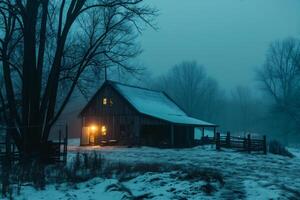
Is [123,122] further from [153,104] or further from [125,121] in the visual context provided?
[153,104]

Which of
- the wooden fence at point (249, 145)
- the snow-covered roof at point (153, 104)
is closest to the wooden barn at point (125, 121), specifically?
the snow-covered roof at point (153, 104)

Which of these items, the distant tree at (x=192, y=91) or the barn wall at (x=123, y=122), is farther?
the distant tree at (x=192, y=91)

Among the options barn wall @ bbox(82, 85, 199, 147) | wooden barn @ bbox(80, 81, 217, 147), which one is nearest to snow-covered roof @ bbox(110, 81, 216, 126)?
wooden barn @ bbox(80, 81, 217, 147)

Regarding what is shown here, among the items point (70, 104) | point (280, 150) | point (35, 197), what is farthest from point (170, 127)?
point (70, 104)

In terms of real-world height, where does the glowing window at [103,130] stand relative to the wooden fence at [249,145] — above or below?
above

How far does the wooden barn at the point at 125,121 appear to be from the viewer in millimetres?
39625

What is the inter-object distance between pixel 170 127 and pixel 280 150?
12.4m

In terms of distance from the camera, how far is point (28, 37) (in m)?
20.2

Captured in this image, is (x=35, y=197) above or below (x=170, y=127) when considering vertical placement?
below

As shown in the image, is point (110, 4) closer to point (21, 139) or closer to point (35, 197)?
point (21, 139)

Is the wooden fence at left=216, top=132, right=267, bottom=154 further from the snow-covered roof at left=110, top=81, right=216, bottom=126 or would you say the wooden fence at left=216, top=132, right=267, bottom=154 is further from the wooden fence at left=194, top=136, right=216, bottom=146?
the wooden fence at left=194, top=136, right=216, bottom=146

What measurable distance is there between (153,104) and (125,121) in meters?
5.60

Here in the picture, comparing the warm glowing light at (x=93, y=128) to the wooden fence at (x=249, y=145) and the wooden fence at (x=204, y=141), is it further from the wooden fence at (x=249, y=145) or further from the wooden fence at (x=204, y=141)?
the wooden fence at (x=249, y=145)

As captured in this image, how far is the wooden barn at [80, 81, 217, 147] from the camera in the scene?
3962cm
